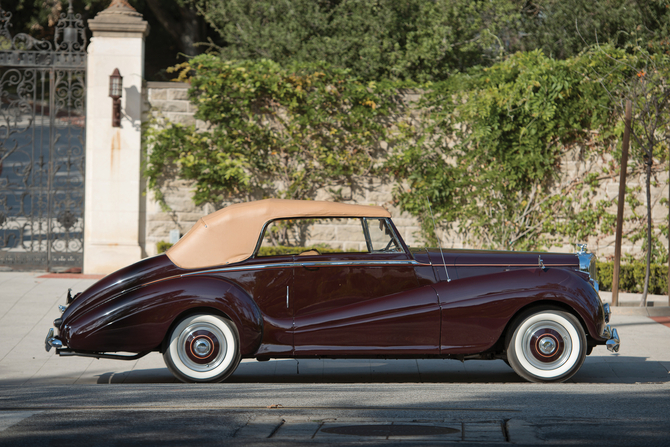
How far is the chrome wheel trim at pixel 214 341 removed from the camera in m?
5.95

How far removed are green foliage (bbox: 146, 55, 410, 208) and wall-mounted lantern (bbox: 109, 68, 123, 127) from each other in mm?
595

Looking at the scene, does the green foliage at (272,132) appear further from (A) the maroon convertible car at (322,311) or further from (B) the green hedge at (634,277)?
(A) the maroon convertible car at (322,311)

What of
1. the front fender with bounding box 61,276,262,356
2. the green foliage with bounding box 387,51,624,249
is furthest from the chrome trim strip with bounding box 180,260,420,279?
the green foliage with bounding box 387,51,624,249

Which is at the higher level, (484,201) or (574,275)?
(484,201)

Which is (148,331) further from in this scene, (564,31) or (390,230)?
(564,31)

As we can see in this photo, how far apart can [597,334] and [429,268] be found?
1.48m

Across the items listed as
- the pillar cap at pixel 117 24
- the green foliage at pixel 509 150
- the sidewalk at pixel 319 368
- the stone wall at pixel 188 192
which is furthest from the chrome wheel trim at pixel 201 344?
the pillar cap at pixel 117 24

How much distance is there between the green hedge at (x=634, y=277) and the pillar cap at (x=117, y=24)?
7.98m

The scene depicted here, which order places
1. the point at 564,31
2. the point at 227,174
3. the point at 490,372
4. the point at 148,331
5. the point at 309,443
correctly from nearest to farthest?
the point at 309,443 → the point at 148,331 → the point at 490,372 → the point at 227,174 → the point at 564,31

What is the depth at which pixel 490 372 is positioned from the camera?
6.88 metres

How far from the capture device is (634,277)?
11.0 meters

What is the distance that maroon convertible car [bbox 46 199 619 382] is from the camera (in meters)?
5.88

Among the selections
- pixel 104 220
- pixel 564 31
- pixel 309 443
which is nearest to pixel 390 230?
pixel 309 443

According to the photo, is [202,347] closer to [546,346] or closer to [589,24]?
[546,346]
